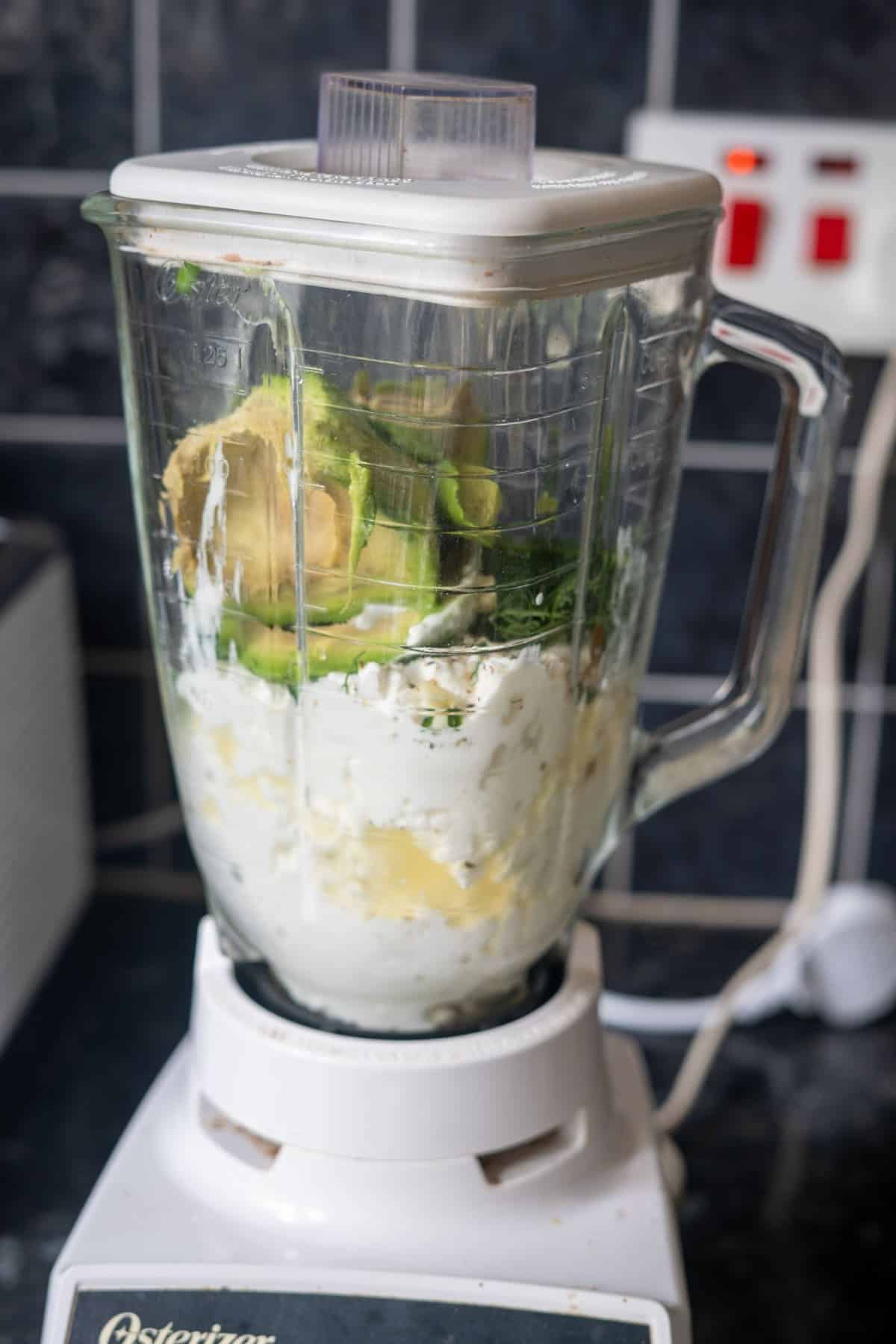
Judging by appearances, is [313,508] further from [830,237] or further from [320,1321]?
[830,237]

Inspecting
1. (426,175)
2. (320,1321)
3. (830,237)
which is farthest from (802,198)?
(320,1321)

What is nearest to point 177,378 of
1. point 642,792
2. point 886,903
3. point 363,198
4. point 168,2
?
point 363,198

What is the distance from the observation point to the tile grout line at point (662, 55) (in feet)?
2.64

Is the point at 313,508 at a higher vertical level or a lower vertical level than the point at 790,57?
lower

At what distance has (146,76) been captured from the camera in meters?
0.83

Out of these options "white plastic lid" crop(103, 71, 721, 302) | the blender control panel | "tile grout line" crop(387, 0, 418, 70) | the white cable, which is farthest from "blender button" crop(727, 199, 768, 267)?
the blender control panel

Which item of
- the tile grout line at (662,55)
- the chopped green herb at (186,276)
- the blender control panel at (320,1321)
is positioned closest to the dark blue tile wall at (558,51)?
the tile grout line at (662,55)

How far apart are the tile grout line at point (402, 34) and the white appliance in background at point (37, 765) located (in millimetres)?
360

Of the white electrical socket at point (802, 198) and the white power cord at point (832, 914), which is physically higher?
the white electrical socket at point (802, 198)

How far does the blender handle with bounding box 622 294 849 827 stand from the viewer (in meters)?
0.49

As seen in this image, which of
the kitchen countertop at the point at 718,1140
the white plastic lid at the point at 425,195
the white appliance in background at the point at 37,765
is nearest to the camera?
the white plastic lid at the point at 425,195

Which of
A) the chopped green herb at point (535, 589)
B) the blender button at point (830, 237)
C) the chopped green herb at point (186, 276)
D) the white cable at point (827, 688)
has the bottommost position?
the white cable at point (827, 688)

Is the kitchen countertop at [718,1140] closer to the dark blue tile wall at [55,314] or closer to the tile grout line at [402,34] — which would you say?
the dark blue tile wall at [55,314]

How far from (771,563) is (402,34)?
47 cm
